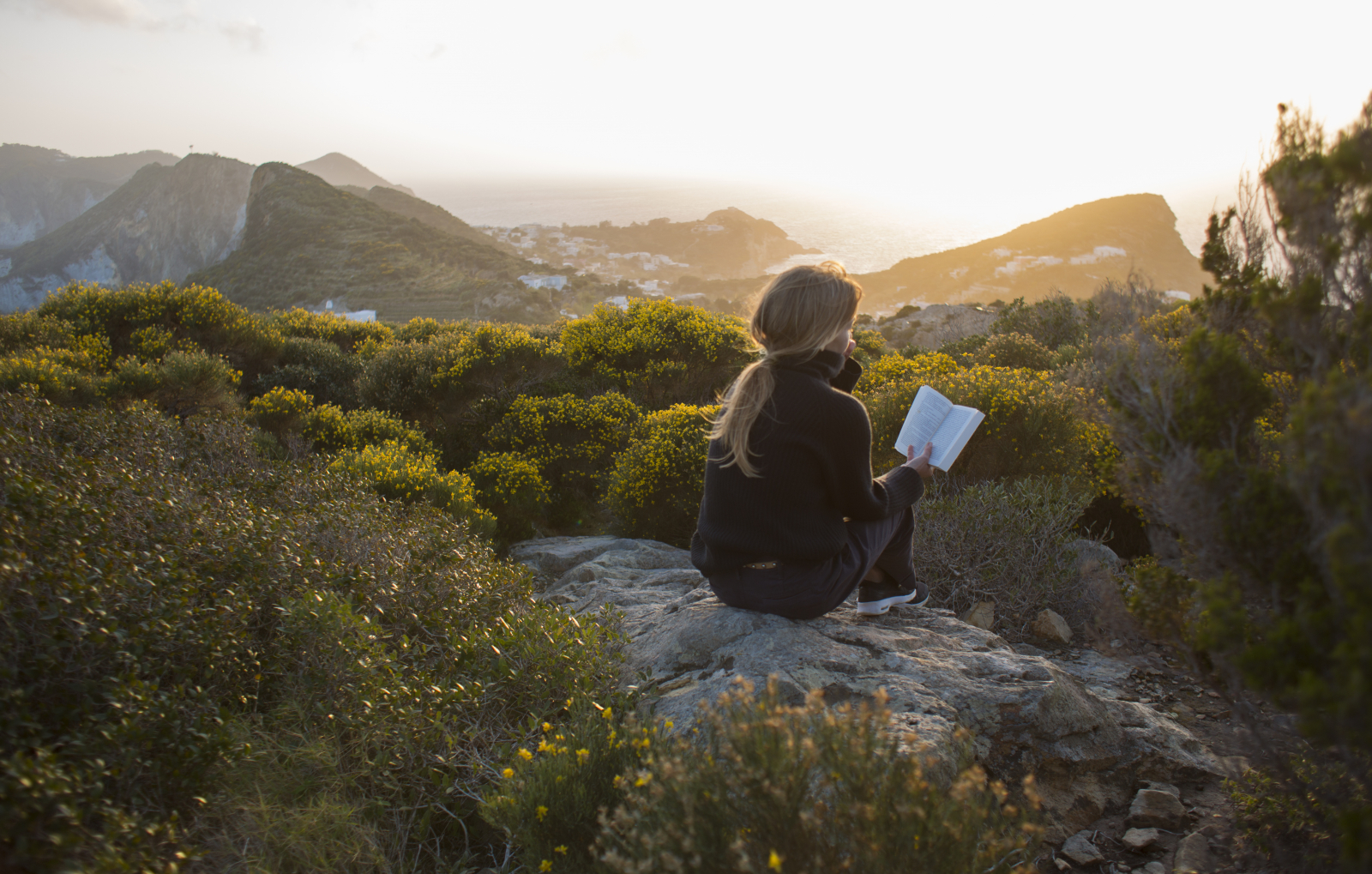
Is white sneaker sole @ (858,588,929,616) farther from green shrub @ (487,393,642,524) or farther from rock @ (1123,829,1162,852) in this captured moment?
green shrub @ (487,393,642,524)

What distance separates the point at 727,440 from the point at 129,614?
239cm

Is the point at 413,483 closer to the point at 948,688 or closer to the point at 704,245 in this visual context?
the point at 948,688

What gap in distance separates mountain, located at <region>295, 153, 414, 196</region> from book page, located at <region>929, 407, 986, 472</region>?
147m

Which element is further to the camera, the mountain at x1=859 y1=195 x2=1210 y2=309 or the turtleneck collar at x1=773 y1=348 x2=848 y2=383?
the mountain at x1=859 y1=195 x2=1210 y2=309

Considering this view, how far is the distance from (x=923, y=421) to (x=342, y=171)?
160578 millimetres

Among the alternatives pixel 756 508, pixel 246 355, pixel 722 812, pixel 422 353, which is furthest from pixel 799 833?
pixel 246 355

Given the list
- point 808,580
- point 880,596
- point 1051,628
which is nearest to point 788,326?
point 808,580

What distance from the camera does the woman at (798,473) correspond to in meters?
2.81

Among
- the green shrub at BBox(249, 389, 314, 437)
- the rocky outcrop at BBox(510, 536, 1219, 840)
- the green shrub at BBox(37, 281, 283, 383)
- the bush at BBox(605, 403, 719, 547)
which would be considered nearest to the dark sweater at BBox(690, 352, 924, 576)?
the rocky outcrop at BBox(510, 536, 1219, 840)

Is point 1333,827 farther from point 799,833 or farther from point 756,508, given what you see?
point 756,508

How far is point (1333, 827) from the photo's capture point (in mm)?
1938

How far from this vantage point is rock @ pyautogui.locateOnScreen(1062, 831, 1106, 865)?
250cm

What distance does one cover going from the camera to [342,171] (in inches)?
5340

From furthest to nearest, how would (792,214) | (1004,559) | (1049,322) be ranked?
(792,214)
(1049,322)
(1004,559)
